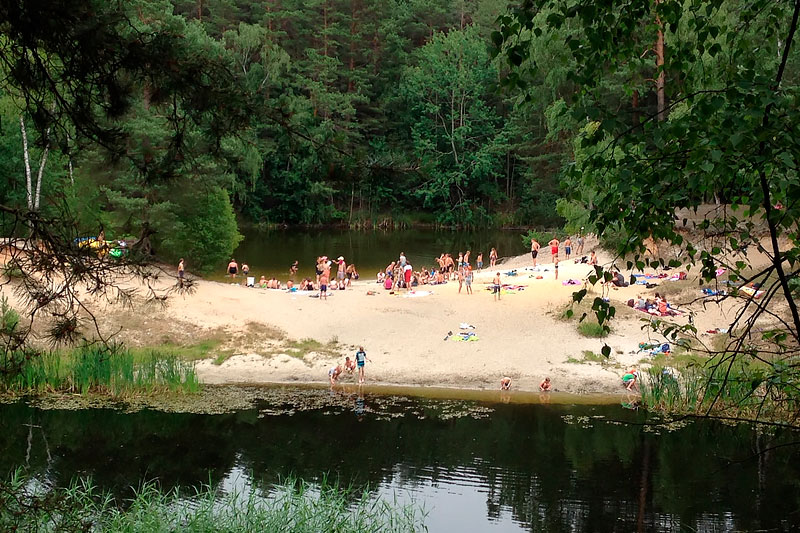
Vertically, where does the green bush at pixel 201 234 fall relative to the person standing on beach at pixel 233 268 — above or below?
above

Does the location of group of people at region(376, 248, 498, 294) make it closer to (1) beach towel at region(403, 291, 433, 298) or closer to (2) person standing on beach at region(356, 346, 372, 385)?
(1) beach towel at region(403, 291, 433, 298)

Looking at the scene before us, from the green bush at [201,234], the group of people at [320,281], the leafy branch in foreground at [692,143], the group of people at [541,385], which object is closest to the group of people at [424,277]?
the group of people at [320,281]

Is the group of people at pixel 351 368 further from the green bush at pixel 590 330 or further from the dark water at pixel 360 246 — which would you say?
the dark water at pixel 360 246

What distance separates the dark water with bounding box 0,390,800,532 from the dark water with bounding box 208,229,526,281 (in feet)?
57.2

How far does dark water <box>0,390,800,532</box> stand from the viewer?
12688 mm

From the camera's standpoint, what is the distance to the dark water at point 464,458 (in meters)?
12.7

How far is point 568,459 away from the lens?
49.8 ft

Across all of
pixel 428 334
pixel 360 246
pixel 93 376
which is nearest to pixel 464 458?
pixel 428 334

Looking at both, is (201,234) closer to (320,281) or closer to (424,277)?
(320,281)

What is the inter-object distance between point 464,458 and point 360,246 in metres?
31.3

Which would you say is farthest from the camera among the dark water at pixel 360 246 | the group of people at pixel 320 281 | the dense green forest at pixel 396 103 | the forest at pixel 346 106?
the dense green forest at pixel 396 103

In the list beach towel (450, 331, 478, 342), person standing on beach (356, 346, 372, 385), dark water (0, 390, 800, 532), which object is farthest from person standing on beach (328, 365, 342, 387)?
beach towel (450, 331, 478, 342)

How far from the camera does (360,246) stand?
1813 inches

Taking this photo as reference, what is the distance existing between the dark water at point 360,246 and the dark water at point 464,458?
57.2 ft
